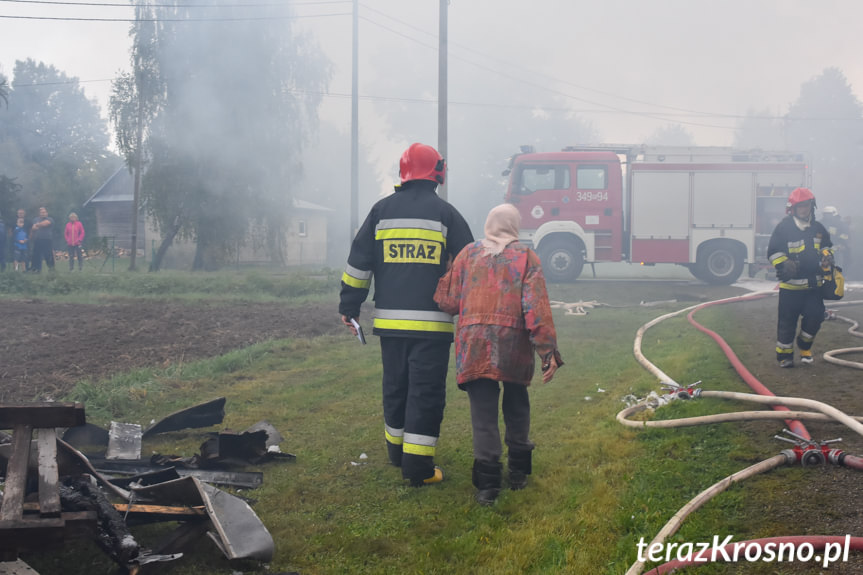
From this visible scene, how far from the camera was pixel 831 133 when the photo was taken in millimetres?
54375

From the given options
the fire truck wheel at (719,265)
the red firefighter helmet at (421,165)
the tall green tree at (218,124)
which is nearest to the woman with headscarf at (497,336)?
the red firefighter helmet at (421,165)

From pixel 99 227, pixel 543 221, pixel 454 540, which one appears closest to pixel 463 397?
pixel 454 540

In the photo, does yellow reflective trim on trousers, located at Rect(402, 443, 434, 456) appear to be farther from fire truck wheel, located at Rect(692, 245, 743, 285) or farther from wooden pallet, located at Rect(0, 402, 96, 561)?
fire truck wheel, located at Rect(692, 245, 743, 285)

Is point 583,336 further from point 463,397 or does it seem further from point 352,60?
point 352,60

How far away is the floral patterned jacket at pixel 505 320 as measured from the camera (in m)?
3.52

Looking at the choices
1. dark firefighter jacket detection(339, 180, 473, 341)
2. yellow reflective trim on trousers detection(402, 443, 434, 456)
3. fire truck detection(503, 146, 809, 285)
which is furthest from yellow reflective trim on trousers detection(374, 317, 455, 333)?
fire truck detection(503, 146, 809, 285)

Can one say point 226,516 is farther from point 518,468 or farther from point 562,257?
point 562,257

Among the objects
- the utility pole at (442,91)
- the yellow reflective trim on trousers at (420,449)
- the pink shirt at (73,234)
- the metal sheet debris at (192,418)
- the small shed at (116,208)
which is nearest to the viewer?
the yellow reflective trim on trousers at (420,449)

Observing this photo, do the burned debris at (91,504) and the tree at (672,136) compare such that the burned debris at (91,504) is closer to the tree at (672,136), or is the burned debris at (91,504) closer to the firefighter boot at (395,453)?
the firefighter boot at (395,453)

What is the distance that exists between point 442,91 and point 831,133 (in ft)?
167

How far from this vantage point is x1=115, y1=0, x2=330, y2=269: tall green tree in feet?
67.1

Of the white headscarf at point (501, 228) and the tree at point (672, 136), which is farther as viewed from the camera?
the tree at point (672, 136)

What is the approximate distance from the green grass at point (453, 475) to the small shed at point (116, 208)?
31.0 m

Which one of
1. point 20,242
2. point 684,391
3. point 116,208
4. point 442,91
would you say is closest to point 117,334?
point 684,391
